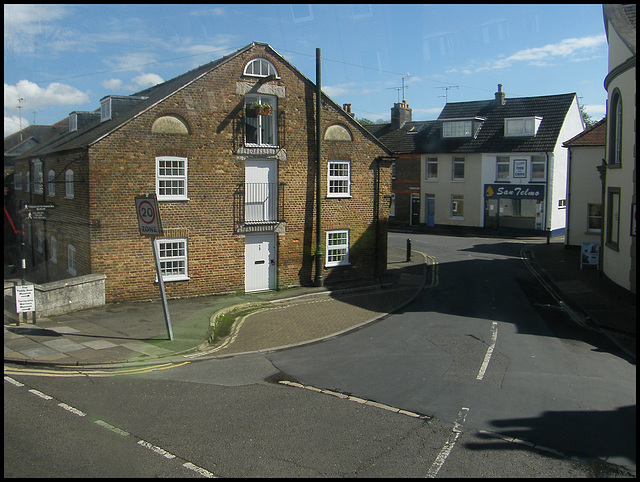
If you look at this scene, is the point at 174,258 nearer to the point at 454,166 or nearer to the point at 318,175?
the point at 318,175

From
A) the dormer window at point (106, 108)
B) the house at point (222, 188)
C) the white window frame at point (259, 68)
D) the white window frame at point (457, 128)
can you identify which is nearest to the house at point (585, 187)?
the white window frame at point (457, 128)

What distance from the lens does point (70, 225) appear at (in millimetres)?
19250

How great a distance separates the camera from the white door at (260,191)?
66.4 feet

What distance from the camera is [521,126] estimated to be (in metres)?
42.7

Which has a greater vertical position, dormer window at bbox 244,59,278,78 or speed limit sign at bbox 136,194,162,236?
dormer window at bbox 244,59,278,78

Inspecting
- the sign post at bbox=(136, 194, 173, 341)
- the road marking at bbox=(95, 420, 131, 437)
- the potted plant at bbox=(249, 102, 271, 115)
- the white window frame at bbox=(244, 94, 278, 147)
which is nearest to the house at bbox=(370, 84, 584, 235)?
the white window frame at bbox=(244, 94, 278, 147)

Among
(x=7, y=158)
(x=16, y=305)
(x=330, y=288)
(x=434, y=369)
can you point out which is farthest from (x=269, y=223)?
(x=7, y=158)

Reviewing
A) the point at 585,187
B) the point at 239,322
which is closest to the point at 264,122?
the point at 239,322

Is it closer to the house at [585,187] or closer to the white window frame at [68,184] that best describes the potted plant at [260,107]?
the white window frame at [68,184]

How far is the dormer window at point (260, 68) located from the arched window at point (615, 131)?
520 inches

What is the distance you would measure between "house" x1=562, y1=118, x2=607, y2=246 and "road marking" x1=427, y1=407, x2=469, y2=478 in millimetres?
25888

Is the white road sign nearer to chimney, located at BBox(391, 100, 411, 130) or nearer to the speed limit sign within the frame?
the speed limit sign

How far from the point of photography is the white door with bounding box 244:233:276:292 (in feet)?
Result: 67.1

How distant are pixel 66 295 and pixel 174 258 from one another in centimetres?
371
